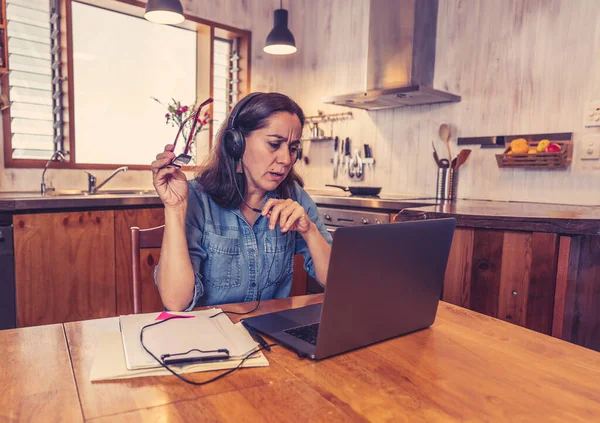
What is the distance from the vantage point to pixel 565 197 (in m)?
2.38

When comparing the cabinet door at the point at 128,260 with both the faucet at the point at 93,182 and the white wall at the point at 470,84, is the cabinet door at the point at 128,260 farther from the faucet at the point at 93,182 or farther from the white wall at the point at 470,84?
the white wall at the point at 470,84

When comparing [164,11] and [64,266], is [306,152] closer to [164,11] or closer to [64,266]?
[164,11]

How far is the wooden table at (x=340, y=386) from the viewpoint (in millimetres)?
547

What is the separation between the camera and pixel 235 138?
4.15 feet

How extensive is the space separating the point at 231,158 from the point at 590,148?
1.96 metres

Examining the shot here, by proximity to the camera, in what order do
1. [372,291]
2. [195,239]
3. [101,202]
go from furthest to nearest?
[101,202] < [195,239] < [372,291]

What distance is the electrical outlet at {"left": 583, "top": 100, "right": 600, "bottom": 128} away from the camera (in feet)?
7.36

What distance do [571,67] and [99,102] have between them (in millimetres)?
2932

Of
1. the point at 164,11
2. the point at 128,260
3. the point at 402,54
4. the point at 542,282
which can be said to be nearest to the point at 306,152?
the point at 402,54

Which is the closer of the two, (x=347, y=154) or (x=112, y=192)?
(x=112, y=192)

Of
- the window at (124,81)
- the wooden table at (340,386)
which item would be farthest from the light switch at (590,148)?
the window at (124,81)

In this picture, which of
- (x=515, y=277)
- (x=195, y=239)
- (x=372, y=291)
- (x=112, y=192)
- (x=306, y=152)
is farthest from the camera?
(x=306, y=152)

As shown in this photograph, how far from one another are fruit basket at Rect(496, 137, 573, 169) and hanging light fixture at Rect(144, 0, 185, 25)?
6.50 feet

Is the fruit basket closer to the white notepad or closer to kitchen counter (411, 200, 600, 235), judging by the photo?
kitchen counter (411, 200, 600, 235)
